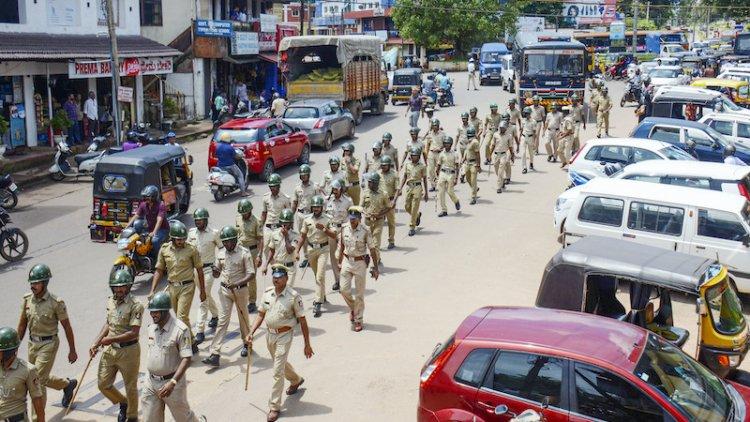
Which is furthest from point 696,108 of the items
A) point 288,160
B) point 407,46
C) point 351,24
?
point 351,24

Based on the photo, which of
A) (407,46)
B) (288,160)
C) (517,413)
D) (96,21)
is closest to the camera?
(517,413)

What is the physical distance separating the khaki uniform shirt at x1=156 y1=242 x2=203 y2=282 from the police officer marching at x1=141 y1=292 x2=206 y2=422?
2.31 m

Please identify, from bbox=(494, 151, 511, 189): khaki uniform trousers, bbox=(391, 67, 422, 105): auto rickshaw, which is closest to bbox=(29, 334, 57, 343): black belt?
bbox=(494, 151, 511, 189): khaki uniform trousers

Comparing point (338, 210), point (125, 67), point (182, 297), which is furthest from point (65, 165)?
point (182, 297)

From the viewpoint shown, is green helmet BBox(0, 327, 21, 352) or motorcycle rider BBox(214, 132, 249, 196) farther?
motorcycle rider BBox(214, 132, 249, 196)

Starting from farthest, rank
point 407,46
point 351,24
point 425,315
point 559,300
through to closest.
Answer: point 351,24, point 407,46, point 425,315, point 559,300

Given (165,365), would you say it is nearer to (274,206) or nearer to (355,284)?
(355,284)

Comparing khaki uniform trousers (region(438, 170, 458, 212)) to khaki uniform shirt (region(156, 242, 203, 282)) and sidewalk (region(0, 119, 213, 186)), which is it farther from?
sidewalk (region(0, 119, 213, 186))

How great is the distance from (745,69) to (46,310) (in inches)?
1276

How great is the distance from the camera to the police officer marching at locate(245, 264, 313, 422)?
8203 millimetres

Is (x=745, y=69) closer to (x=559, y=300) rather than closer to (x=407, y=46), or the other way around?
(x=559, y=300)

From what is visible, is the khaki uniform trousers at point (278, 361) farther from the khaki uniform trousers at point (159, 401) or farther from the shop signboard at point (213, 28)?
the shop signboard at point (213, 28)

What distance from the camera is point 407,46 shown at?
2980 inches

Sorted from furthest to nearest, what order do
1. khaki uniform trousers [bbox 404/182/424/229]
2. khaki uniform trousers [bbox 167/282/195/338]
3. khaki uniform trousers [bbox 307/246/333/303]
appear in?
khaki uniform trousers [bbox 404/182/424/229]
khaki uniform trousers [bbox 307/246/333/303]
khaki uniform trousers [bbox 167/282/195/338]
